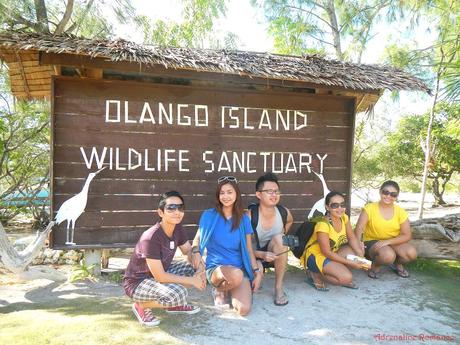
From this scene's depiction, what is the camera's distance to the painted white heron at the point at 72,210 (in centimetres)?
440

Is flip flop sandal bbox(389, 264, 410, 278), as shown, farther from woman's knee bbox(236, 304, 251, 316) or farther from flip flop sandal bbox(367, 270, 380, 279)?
woman's knee bbox(236, 304, 251, 316)

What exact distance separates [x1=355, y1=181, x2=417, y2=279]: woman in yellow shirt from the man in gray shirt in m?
1.12

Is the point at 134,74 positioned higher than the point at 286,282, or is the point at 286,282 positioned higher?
the point at 134,74

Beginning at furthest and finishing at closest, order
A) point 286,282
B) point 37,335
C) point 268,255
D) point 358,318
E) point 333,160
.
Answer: point 333,160
point 286,282
point 268,255
point 358,318
point 37,335

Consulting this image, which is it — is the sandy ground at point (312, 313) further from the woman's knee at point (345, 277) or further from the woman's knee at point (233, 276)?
the woman's knee at point (233, 276)

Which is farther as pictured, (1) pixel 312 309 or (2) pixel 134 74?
(2) pixel 134 74

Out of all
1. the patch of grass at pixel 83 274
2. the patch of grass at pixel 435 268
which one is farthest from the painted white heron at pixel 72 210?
the patch of grass at pixel 435 268

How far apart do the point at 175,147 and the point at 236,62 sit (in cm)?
131

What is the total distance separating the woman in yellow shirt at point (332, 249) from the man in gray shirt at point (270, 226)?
0.42 meters

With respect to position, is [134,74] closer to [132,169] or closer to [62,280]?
[132,169]

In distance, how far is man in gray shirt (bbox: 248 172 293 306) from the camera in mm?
3871

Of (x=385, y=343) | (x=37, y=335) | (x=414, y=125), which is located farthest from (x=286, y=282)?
(x=414, y=125)

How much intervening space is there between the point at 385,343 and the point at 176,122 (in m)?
3.30

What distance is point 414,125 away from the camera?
15469 millimetres
